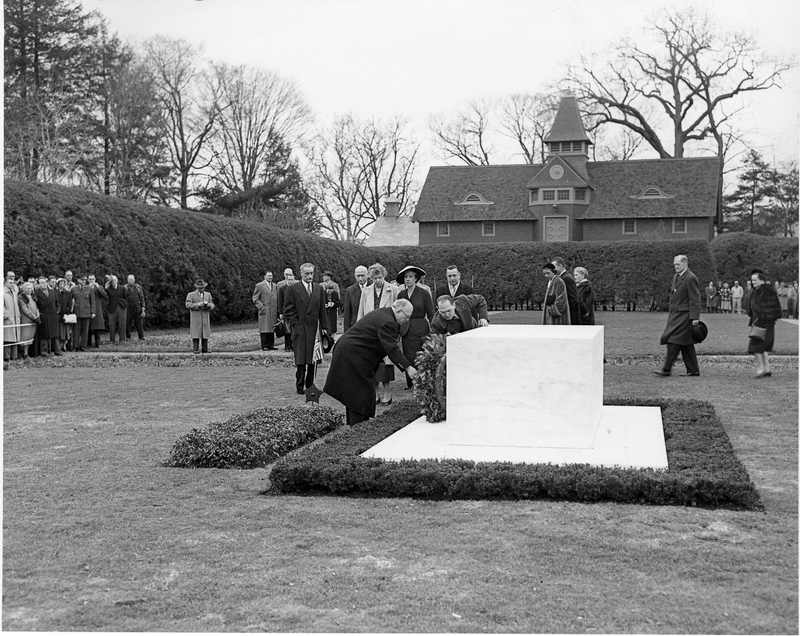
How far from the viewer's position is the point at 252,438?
7902 mm

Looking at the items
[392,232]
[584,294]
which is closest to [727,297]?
[392,232]

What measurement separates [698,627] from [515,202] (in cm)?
5239

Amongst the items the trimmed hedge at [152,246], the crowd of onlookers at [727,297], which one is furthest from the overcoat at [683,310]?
the crowd of onlookers at [727,297]

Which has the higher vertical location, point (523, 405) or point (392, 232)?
point (392, 232)

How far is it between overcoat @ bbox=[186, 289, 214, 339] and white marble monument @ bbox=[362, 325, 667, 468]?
1118 cm

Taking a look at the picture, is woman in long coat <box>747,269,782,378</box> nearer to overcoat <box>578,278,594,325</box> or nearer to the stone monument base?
overcoat <box>578,278,594,325</box>

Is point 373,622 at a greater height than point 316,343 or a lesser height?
lesser

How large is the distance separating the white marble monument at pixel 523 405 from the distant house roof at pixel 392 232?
5057 centimetres

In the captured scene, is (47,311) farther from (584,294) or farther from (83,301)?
(584,294)

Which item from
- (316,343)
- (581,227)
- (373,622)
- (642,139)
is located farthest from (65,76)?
(642,139)

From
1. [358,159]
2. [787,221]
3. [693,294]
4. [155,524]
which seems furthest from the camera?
[358,159]

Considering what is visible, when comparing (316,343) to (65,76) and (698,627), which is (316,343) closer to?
(698,627)

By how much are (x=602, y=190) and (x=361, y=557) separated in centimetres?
5198

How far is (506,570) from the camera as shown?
185 inches
